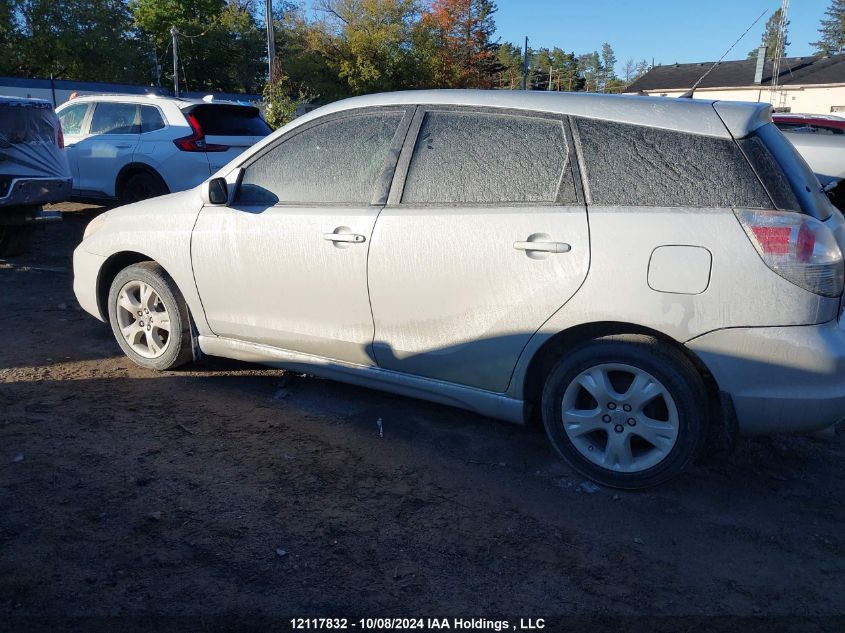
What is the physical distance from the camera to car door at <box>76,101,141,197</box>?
10.2 m

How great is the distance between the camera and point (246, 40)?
57.6 meters

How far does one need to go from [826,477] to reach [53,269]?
764 cm

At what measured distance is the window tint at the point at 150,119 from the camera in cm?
1002

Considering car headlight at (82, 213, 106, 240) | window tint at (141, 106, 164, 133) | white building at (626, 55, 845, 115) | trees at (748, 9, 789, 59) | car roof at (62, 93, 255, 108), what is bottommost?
car headlight at (82, 213, 106, 240)

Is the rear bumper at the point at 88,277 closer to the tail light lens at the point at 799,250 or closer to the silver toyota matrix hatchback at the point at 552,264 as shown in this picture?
the silver toyota matrix hatchback at the point at 552,264

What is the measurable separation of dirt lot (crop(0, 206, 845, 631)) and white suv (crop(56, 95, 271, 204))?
550 centimetres

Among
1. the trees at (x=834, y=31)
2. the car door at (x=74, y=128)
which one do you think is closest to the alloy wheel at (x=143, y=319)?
the car door at (x=74, y=128)

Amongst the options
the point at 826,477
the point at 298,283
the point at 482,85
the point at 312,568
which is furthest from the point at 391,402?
the point at 482,85

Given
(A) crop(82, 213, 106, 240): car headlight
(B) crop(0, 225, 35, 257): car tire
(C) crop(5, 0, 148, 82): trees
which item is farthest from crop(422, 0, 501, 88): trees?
(A) crop(82, 213, 106, 240): car headlight

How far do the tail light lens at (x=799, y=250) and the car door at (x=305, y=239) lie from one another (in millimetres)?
1846

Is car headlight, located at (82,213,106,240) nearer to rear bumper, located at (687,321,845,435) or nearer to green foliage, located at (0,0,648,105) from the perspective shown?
rear bumper, located at (687,321,845,435)

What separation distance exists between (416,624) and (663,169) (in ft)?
7.13

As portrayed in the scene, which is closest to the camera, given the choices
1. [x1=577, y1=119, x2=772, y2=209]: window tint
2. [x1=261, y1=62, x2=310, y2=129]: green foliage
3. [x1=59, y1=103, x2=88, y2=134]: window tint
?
[x1=577, y1=119, x2=772, y2=209]: window tint

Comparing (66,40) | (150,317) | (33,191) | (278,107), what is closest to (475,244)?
(150,317)
